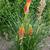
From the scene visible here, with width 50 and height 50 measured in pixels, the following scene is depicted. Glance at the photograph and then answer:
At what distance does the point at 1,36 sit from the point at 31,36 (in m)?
1.18

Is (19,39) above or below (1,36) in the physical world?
above

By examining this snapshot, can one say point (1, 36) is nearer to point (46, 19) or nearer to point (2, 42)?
point (2, 42)

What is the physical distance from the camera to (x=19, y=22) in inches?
157

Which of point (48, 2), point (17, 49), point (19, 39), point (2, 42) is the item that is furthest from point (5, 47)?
point (48, 2)

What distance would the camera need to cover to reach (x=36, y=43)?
152 inches

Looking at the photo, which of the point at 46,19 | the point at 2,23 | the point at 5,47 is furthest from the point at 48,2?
the point at 5,47

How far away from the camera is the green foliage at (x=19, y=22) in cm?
382

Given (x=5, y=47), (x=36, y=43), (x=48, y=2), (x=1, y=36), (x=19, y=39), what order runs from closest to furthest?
1. (x=19, y=39)
2. (x=36, y=43)
3. (x=5, y=47)
4. (x=1, y=36)
5. (x=48, y=2)

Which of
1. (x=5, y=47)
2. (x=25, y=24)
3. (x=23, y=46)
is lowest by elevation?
(x=5, y=47)

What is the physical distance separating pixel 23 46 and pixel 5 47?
711mm

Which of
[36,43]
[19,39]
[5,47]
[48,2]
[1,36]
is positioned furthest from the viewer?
[48,2]

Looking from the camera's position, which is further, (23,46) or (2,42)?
(2,42)

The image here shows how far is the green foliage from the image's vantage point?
12.5ft

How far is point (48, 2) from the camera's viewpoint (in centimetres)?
521
